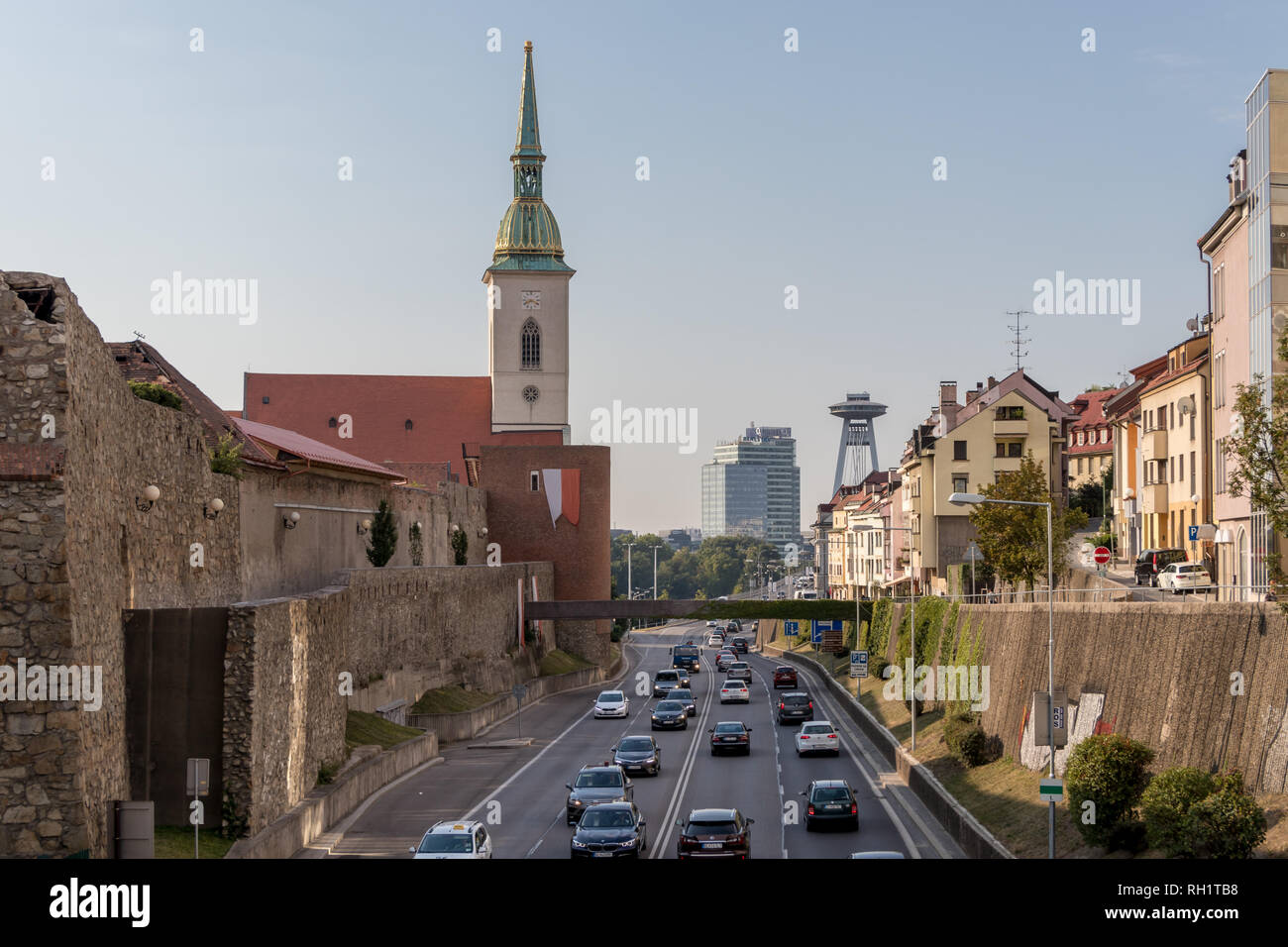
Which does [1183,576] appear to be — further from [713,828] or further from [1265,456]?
[1265,456]

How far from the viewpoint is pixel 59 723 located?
764 inches

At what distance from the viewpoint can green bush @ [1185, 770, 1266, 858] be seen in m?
18.0

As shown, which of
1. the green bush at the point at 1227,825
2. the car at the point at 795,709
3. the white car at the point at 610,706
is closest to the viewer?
the green bush at the point at 1227,825

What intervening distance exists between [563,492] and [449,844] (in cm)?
6860

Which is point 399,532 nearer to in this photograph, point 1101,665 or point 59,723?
point 1101,665

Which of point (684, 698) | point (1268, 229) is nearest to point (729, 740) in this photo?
point (684, 698)

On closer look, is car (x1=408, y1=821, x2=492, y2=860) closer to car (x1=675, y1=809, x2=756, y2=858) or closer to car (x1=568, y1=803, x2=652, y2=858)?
car (x1=568, y1=803, x2=652, y2=858)

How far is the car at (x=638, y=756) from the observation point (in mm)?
40531

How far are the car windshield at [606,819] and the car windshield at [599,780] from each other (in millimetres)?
5039

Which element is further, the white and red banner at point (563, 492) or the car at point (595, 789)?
the white and red banner at point (563, 492)

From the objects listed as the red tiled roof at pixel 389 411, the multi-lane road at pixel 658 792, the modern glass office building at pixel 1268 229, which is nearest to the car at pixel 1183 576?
the modern glass office building at pixel 1268 229

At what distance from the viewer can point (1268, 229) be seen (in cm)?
3941

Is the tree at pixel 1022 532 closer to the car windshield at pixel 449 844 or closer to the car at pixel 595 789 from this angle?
the car at pixel 595 789

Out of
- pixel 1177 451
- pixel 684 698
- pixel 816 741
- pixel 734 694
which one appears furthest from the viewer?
pixel 734 694
